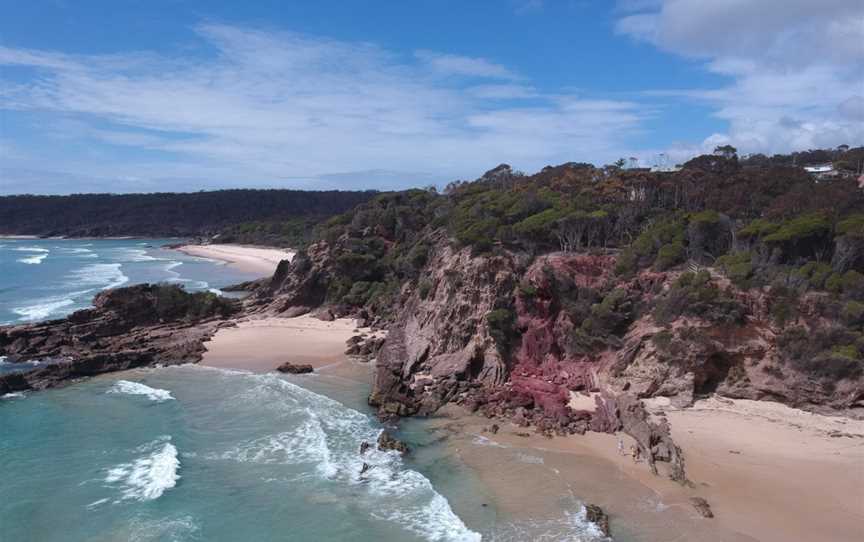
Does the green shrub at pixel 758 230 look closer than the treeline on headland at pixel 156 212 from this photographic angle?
Yes

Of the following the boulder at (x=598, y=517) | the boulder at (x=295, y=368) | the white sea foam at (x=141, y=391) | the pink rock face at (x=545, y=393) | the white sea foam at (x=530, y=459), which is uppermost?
the pink rock face at (x=545, y=393)

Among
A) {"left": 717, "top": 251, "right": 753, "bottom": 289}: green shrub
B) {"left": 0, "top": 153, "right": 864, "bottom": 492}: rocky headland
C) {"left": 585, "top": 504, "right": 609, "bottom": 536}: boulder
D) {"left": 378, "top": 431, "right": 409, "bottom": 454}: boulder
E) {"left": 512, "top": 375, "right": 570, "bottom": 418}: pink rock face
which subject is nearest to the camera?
{"left": 585, "top": 504, "right": 609, "bottom": 536}: boulder

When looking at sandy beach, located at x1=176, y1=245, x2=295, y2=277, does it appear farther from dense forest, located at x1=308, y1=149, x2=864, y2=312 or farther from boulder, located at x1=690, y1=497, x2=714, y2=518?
boulder, located at x1=690, y1=497, x2=714, y2=518

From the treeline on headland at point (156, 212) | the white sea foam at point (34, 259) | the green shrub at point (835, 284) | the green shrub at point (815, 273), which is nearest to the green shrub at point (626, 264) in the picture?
the green shrub at point (815, 273)

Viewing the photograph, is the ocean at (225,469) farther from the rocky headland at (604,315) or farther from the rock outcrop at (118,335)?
the rocky headland at (604,315)

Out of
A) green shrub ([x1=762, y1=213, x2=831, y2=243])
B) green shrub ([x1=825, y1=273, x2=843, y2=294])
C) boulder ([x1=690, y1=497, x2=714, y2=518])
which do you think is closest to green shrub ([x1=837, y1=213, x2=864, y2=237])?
green shrub ([x1=762, y1=213, x2=831, y2=243])

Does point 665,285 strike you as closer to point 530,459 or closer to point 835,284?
point 835,284
